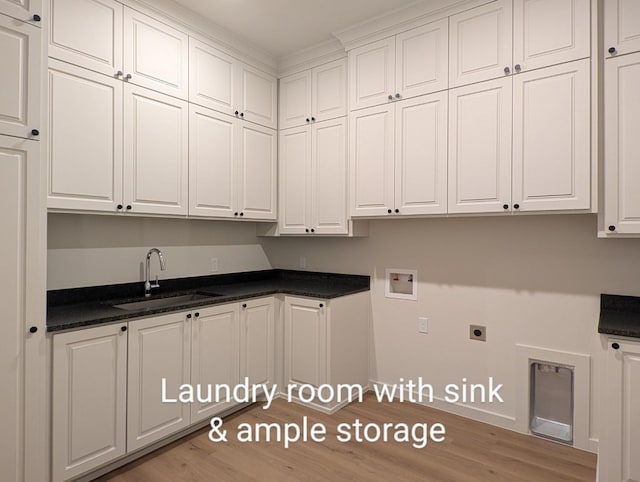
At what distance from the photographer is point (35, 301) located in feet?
5.96

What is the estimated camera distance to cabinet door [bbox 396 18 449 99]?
261cm

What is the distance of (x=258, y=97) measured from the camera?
3.36 meters

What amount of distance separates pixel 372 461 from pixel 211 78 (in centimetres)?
281

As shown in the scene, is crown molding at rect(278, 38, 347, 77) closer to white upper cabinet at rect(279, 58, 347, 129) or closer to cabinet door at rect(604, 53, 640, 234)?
white upper cabinet at rect(279, 58, 347, 129)

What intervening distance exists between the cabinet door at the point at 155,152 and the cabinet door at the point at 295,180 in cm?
96

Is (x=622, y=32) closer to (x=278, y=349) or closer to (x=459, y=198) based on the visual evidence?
(x=459, y=198)

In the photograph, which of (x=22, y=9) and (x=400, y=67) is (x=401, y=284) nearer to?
(x=400, y=67)

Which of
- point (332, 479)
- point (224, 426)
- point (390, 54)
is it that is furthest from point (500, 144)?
point (224, 426)

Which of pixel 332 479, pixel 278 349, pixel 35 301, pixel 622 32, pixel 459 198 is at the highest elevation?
pixel 622 32

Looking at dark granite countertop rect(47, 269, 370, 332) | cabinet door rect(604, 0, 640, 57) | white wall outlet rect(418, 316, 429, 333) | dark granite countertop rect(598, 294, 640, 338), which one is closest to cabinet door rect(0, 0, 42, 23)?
dark granite countertop rect(47, 269, 370, 332)

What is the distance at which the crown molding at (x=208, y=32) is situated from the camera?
2545 mm

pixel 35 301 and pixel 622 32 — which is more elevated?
pixel 622 32

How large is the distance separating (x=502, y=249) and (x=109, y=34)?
2826mm

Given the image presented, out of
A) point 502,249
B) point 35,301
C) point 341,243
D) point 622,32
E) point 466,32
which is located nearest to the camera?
point 35,301
